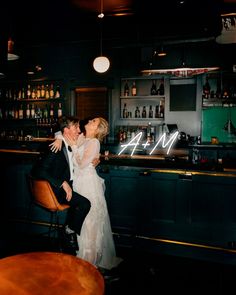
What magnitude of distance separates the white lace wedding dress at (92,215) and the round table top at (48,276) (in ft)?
4.63

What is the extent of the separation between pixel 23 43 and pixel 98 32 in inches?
77.3

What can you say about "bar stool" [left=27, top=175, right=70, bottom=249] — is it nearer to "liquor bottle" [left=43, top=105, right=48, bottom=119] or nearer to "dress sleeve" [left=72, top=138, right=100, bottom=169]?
"dress sleeve" [left=72, top=138, right=100, bottom=169]

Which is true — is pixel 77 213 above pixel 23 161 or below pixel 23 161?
below

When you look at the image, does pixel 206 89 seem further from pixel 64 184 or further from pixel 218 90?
pixel 64 184

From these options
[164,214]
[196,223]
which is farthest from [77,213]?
[196,223]

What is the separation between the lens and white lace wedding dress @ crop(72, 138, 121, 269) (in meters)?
3.42

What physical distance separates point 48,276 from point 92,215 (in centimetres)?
173

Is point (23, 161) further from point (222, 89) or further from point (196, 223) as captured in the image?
point (222, 89)

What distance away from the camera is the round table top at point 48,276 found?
61.9 inches

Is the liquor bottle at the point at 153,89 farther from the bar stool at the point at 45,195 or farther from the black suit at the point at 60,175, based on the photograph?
the bar stool at the point at 45,195

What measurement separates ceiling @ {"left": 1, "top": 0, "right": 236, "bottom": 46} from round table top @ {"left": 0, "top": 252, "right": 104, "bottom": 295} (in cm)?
324

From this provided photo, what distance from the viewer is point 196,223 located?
12.4 ft

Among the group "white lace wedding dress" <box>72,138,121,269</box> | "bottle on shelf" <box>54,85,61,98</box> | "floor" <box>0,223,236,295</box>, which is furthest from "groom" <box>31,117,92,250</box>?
"bottle on shelf" <box>54,85,61,98</box>

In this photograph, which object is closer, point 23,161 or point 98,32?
point 23,161
